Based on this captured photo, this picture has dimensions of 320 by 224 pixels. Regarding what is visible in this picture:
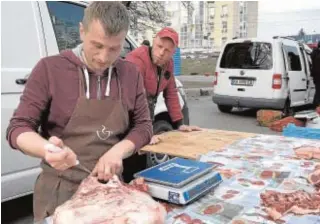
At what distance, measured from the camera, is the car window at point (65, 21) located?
11.5ft

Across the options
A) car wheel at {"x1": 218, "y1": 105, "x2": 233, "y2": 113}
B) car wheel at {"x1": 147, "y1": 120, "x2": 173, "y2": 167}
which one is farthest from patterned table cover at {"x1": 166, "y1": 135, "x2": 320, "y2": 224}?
car wheel at {"x1": 218, "y1": 105, "x2": 233, "y2": 113}

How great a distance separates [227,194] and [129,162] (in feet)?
4.58

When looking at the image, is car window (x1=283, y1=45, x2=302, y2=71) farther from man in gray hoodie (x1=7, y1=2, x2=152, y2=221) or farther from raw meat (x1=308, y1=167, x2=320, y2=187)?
man in gray hoodie (x1=7, y1=2, x2=152, y2=221)

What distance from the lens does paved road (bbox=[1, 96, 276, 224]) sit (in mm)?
3543

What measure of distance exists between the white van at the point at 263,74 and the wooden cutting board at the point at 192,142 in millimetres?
6016

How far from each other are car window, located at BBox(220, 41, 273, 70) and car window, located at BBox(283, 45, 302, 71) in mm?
536

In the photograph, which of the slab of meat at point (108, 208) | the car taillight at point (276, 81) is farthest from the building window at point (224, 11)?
the slab of meat at point (108, 208)

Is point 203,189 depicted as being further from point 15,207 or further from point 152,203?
point 15,207

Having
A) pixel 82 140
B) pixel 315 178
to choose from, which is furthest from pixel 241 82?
pixel 82 140

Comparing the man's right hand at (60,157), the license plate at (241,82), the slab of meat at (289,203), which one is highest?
the man's right hand at (60,157)

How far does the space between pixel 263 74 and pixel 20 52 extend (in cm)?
682

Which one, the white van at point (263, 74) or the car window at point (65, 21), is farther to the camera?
the white van at point (263, 74)

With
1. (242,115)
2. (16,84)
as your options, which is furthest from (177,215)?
(242,115)

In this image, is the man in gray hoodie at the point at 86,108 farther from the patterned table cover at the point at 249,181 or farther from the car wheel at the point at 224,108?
the car wheel at the point at 224,108
